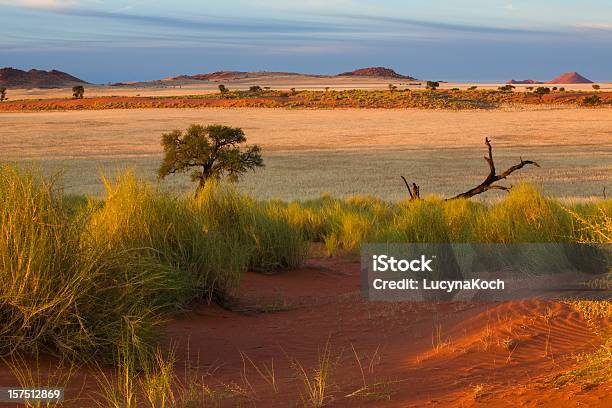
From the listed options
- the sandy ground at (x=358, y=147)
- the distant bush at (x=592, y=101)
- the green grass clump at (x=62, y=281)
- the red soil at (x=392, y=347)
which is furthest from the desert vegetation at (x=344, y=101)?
the green grass clump at (x=62, y=281)

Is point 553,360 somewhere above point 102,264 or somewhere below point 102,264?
below

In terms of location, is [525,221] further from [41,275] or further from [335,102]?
[335,102]

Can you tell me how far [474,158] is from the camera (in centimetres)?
3566

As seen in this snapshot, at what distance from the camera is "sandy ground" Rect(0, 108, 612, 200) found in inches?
1047

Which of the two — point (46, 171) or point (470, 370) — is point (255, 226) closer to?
point (470, 370)

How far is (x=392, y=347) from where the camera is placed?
691 cm

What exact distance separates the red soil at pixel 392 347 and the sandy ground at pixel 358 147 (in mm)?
4925

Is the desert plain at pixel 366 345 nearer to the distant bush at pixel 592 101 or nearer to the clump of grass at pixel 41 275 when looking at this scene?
the clump of grass at pixel 41 275

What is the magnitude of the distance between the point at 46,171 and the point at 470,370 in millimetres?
25934

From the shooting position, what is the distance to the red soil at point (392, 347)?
4949 mm

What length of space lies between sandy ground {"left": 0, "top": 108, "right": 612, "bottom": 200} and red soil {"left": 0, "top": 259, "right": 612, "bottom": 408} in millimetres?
4925

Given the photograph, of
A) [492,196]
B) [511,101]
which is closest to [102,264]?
[492,196]

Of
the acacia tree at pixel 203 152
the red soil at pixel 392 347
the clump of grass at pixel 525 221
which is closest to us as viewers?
the red soil at pixel 392 347

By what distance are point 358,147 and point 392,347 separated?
3433cm
